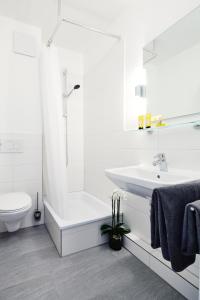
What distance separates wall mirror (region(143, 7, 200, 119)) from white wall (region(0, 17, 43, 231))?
1.45 meters

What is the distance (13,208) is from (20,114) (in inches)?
46.0

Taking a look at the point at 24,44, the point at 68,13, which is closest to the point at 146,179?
the point at 68,13

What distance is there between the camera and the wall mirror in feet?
4.09

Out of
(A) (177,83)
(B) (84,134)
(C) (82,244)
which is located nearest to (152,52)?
(A) (177,83)

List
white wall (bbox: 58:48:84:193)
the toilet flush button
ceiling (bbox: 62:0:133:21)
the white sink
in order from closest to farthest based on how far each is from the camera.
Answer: the white sink, ceiling (bbox: 62:0:133:21), the toilet flush button, white wall (bbox: 58:48:84:193)

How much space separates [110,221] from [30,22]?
8.32ft

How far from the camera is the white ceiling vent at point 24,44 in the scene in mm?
2174

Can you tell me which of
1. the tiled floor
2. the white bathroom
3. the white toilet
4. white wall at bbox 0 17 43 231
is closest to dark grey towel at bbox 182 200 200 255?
the white bathroom

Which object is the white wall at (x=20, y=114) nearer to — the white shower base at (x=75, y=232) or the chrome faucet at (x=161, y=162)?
the white shower base at (x=75, y=232)

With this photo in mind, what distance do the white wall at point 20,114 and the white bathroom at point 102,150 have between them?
0.01 meters

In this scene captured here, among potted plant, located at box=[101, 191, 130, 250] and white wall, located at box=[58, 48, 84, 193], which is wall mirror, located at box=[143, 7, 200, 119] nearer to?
potted plant, located at box=[101, 191, 130, 250]

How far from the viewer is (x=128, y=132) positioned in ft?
5.96

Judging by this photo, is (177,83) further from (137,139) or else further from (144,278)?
(144,278)

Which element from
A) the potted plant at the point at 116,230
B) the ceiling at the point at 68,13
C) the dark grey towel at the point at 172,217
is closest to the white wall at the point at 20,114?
the ceiling at the point at 68,13
